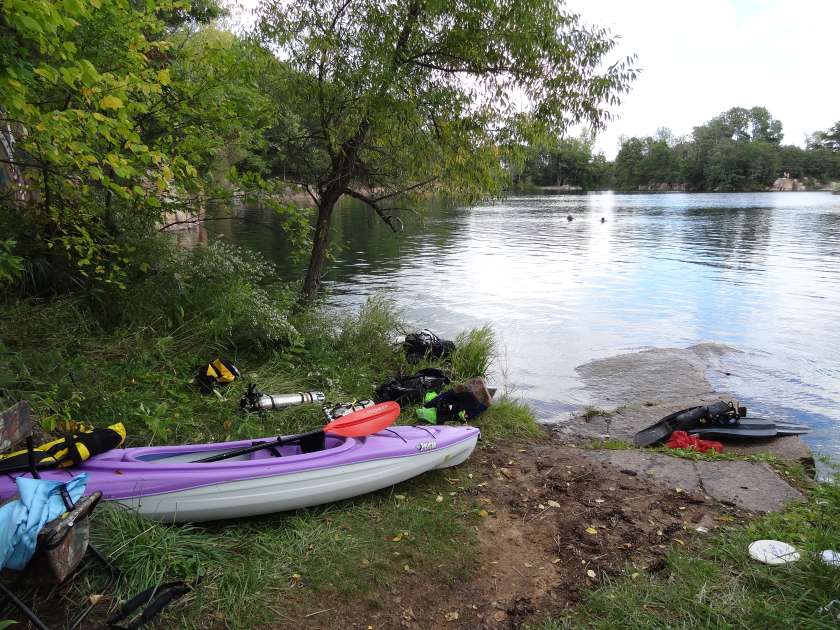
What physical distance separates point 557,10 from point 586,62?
0.69m

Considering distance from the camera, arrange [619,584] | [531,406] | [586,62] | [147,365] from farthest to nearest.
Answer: [531,406]
[586,62]
[147,365]
[619,584]

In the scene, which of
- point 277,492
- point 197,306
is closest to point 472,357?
point 197,306

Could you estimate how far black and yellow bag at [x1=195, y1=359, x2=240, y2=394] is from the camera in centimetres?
560

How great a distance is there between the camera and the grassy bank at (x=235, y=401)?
3092 millimetres

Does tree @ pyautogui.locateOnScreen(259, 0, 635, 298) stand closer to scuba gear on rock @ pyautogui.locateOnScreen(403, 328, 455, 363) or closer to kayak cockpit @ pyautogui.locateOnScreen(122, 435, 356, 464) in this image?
scuba gear on rock @ pyautogui.locateOnScreen(403, 328, 455, 363)

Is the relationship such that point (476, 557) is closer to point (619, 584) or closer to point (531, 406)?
point (619, 584)

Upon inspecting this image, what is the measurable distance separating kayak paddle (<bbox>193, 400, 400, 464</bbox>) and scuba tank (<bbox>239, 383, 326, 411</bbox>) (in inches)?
45.5

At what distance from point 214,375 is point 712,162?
112790 mm

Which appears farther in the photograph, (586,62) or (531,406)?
(531,406)

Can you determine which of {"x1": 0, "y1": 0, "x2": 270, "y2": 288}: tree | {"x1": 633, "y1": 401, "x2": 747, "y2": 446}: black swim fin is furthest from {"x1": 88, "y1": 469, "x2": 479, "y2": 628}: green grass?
{"x1": 633, "y1": 401, "x2": 747, "y2": 446}: black swim fin

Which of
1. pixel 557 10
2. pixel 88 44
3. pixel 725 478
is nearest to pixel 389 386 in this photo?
pixel 725 478

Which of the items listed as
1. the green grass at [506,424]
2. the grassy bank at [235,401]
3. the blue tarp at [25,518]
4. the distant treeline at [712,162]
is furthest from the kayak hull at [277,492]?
the distant treeline at [712,162]

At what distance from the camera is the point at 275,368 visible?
6555 mm

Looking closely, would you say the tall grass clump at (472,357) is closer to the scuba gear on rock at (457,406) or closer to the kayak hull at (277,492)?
the scuba gear on rock at (457,406)
